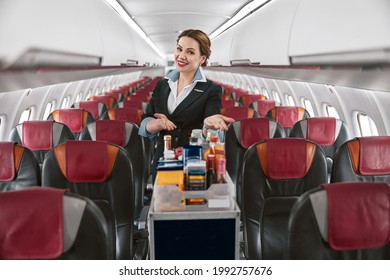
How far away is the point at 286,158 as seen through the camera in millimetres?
2752

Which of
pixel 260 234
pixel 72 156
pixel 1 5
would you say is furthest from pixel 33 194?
pixel 1 5

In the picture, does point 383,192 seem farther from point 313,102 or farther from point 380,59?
point 313,102

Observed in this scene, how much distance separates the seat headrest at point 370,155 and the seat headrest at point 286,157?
274mm

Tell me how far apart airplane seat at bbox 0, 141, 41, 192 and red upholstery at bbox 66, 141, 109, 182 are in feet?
0.75

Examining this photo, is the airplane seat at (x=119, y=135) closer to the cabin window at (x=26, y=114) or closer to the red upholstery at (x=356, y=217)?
the red upholstery at (x=356, y=217)

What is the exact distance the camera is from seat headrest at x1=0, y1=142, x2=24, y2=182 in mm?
2564

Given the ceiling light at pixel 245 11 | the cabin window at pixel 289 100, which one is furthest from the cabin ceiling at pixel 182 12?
the cabin window at pixel 289 100

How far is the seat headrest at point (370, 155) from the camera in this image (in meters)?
2.74

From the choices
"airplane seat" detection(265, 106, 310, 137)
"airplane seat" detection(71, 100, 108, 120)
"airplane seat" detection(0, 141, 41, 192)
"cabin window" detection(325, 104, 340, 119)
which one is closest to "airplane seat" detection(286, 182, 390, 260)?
"airplane seat" detection(0, 141, 41, 192)

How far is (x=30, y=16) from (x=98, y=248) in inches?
118

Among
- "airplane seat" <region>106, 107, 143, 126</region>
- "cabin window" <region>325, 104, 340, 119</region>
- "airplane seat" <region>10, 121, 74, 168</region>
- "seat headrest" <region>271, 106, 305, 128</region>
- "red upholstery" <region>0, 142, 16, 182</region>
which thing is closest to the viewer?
"red upholstery" <region>0, 142, 16, 182</region>

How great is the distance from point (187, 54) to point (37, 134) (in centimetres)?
190

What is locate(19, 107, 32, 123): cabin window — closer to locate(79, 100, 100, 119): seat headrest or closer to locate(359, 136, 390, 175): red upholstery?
locate(79, 100, 100, 119): seat headrest

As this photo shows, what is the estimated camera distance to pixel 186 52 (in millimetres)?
2635
